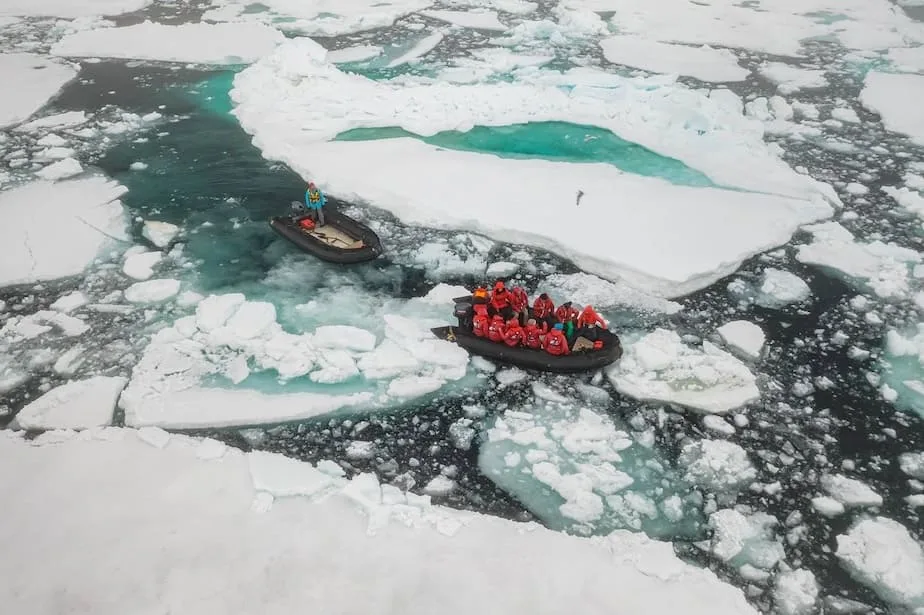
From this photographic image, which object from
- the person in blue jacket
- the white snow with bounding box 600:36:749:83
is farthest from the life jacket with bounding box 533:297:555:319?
the white snow with bounding box 600:36:749:83

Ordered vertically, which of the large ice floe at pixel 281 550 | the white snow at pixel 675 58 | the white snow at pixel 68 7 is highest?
the white snow at pixel 68 7

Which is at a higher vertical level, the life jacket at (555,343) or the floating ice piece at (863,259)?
the life jacket at (555,343)

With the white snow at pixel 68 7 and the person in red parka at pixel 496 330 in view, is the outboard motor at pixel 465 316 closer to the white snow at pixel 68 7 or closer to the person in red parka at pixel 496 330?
the person in red parka at pixel 496 330

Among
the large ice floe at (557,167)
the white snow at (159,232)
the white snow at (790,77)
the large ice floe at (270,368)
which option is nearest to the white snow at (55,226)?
the white snow at (159,232)

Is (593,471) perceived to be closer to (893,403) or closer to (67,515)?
(893,403)

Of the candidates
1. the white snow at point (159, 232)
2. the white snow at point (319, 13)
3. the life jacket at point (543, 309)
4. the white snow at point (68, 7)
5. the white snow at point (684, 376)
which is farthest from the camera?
the white snow at point (68, 7)

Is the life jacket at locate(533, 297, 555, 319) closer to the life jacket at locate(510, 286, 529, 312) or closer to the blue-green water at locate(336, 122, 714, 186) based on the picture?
the life jacket at locate(510, 286, 529, 312)

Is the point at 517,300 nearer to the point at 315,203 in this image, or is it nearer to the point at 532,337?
the point at 532,337

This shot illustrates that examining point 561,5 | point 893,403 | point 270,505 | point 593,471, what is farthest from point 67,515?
point 561,5
